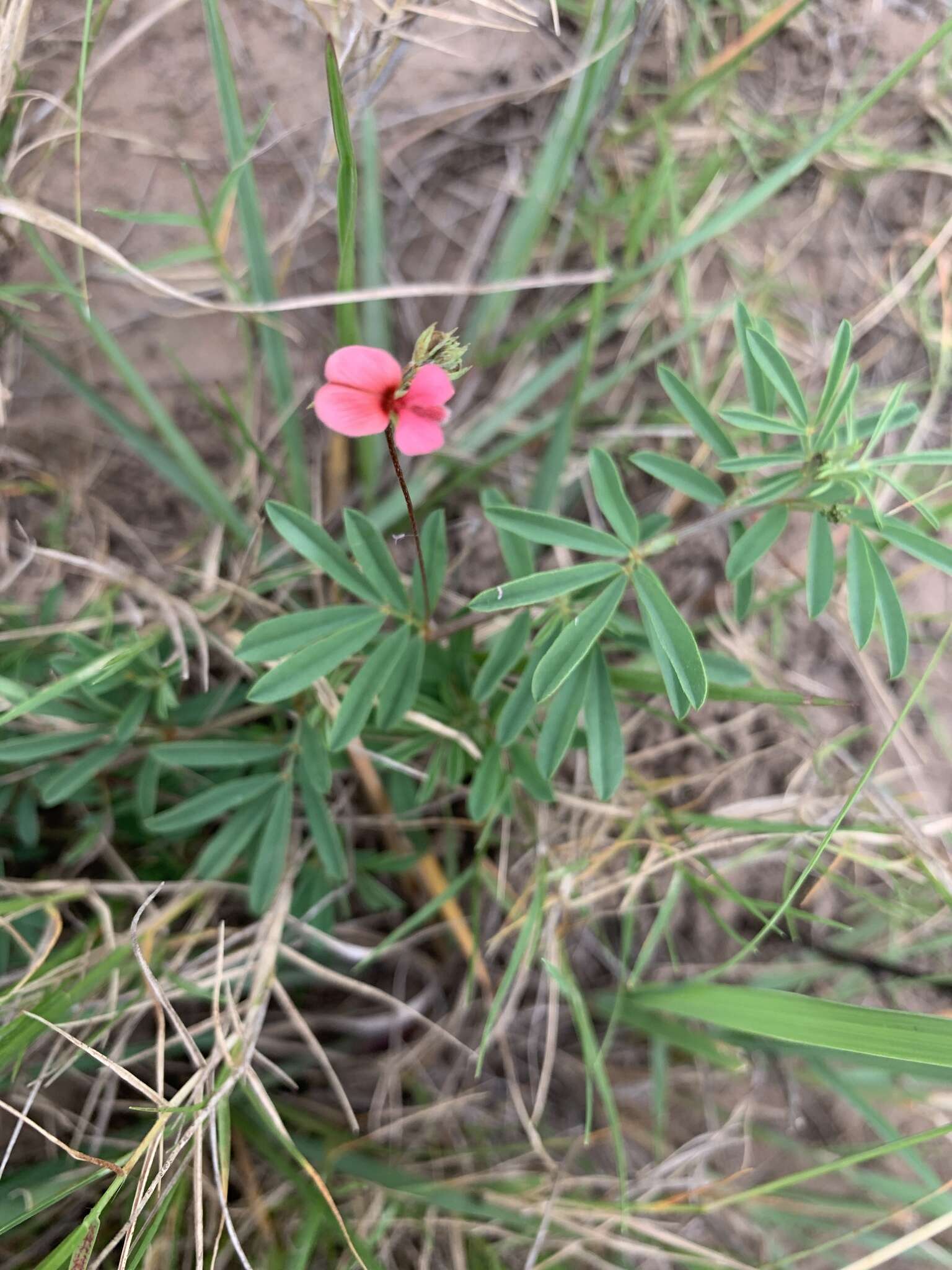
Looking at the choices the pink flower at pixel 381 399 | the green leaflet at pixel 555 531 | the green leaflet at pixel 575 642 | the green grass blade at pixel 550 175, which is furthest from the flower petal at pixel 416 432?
the green grass blade at pixel 550 175

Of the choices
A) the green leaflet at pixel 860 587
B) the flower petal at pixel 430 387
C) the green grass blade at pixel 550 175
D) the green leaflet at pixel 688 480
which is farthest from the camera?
the green grass blade at pixel 550 175

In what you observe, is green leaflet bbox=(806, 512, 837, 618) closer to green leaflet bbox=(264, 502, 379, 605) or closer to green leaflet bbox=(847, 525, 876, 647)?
green leaflet bbox=(847, 525, 876, 647)

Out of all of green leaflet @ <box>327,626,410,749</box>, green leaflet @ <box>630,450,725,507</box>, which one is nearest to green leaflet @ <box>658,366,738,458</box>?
green leaflet @ <box>630,450,725,507</box>

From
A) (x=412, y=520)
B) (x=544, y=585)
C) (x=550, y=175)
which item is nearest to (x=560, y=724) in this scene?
(x=544, y=585)

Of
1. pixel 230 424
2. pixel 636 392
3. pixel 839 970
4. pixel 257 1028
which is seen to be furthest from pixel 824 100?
pixel 257 1028

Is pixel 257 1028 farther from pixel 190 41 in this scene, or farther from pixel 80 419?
pixel 190 41

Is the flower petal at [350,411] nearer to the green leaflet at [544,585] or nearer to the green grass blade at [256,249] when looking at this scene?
the green leaflet at [544,585]

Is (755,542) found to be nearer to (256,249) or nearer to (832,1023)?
(832,1023)
